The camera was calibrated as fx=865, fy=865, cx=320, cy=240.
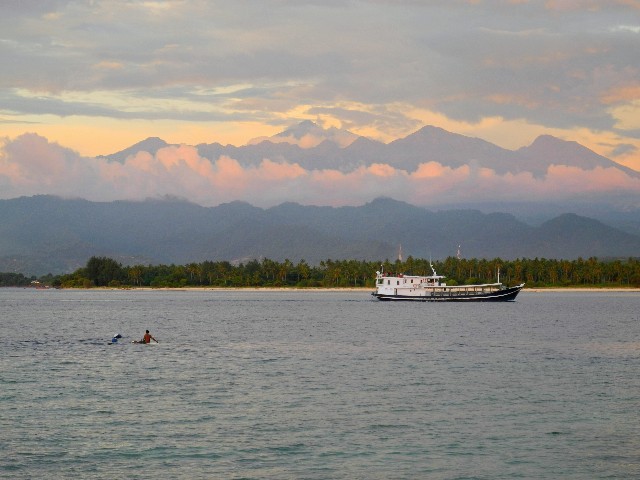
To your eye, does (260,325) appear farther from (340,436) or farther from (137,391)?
(340,436)

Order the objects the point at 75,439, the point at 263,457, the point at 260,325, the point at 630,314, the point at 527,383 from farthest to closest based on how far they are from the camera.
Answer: the point at 630,314 → the point at 260,325 → the point at 527,383 → the point at 75,439 → the point at 263,457

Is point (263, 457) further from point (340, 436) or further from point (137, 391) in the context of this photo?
point (137, 391)

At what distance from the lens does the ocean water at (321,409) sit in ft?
141

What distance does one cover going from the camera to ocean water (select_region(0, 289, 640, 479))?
42938 mm

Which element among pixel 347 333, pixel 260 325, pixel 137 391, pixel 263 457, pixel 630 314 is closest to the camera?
pixel 263 457

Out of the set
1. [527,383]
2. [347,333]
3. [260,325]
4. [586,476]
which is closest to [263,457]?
[586,476]

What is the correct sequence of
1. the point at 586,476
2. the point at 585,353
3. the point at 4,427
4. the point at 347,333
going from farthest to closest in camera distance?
the point at 347,333
the point at 585,353
the point at 4,427
the point at 586,476

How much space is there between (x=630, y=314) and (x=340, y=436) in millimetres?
151824

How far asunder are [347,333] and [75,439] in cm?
8400

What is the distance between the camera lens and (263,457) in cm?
4422

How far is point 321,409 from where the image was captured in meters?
57.7

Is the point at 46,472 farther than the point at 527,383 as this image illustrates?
No

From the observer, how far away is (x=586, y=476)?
40.6 metres

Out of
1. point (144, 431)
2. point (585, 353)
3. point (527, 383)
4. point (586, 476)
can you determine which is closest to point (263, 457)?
point (144, 431)
